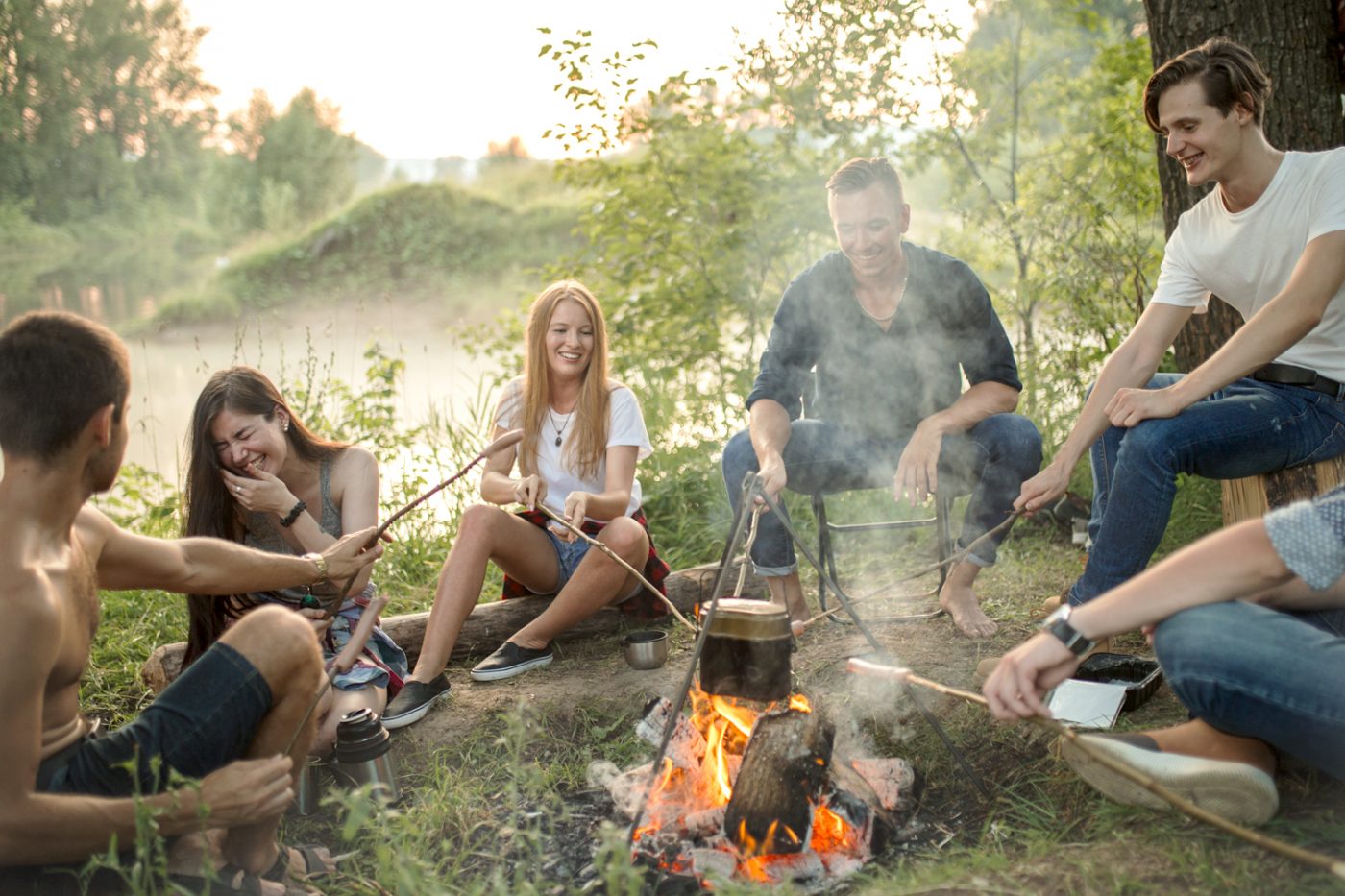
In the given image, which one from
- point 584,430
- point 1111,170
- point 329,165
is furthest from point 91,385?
point 329,165

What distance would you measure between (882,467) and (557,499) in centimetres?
140

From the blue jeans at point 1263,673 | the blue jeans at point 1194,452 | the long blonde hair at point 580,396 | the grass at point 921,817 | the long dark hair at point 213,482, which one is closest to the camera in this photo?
the blue jeans at point 1263,673

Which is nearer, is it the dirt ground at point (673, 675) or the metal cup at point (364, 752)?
the metal cup at point (364, 752)

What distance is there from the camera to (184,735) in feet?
7.82

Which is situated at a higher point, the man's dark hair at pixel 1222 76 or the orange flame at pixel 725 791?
the man's dark hair at pixel 1222 76

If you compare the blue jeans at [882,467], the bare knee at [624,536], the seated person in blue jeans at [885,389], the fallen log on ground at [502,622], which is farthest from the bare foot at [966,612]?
the bare knee at [624,536]

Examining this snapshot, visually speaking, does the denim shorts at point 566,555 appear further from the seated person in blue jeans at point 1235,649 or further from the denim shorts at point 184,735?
the seated person in blue jeans at point 1235,649

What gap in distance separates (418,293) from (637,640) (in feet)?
64.7

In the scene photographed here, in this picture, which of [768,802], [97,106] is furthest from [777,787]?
[97,106]

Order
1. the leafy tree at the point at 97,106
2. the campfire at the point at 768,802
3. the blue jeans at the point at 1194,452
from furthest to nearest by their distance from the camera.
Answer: the leafy tree at the point at 97,106, the blue jeans at the point at 1194,452, the campfire at the point at 768,802

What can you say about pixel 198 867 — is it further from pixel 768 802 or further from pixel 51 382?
pixel 768 802

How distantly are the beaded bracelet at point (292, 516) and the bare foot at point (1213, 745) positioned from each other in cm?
278

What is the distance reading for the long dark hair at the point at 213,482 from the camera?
11.4 ft

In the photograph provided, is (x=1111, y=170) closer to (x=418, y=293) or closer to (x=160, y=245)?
(x=418, y=293)
